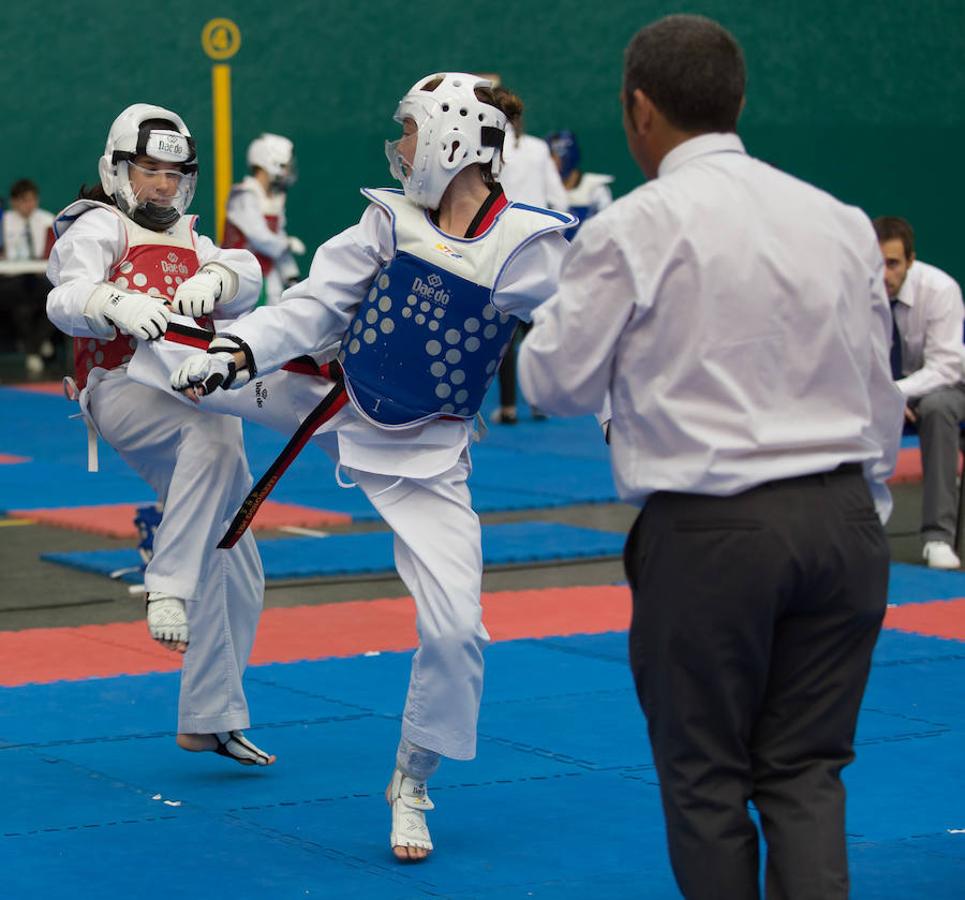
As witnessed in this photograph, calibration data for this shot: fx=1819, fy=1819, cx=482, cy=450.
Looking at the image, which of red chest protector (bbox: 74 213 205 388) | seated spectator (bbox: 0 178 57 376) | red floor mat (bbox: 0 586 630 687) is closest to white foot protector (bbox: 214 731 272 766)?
red chest protector (bbox: 74 213 205 388)

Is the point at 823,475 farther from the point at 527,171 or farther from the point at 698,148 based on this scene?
the point at 527,171

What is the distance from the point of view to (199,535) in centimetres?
474

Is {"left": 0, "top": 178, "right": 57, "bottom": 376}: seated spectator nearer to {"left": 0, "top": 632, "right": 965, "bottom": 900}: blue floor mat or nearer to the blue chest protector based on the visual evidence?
{"left": 0, "top": 632, "right": 965, "bottom": 900}: blue floor mat

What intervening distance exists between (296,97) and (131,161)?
14652 mm

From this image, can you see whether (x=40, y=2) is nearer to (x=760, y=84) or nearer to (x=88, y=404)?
(x=760, y=84)

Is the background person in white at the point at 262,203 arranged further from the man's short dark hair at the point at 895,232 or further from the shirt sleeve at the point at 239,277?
the shirt sleeve at the point at 239,277

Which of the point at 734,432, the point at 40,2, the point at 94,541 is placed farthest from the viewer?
the point at 40,2

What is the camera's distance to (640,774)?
4840 millimetres

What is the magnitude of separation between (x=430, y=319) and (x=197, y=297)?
32.8 inches

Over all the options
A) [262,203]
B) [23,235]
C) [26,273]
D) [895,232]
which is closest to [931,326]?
[895,232]

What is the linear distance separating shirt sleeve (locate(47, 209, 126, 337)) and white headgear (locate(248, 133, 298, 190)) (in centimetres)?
897

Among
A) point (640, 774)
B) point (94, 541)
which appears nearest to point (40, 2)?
point (94, 541)

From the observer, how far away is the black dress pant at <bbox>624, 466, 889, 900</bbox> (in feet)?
9.55

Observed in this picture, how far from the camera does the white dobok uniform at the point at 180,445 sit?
15.6 feet
